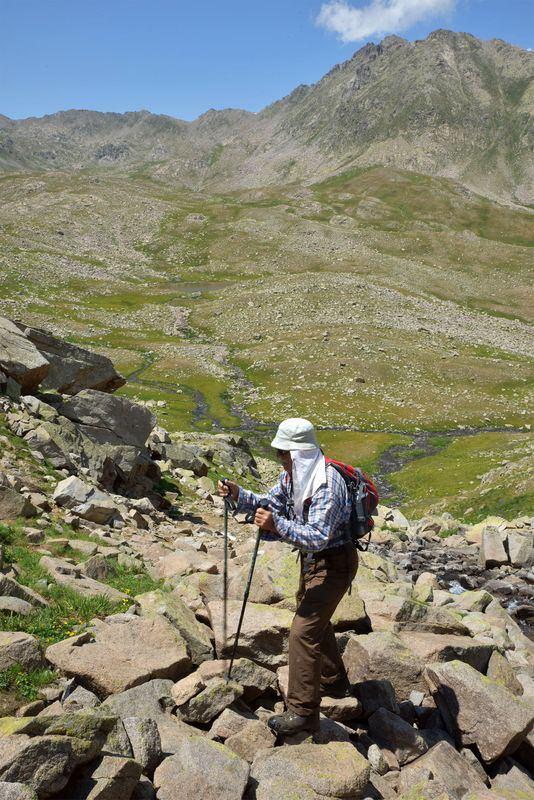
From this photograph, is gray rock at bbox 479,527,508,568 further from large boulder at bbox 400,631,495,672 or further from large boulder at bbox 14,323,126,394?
large boulder at bbox 14,323,126,394

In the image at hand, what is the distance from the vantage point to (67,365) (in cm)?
2906

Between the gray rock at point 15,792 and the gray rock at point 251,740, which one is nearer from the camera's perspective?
the gray rock at point 15,792

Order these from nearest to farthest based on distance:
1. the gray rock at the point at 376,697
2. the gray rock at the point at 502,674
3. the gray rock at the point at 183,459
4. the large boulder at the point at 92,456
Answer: the gray rock at the point at 376,697
the gray rock at the point at 502,674
the large boulder at the point at 92,456
the gray rock at the point at 183,459

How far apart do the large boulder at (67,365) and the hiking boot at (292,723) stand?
2298cm

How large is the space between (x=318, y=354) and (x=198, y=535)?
7775 cm

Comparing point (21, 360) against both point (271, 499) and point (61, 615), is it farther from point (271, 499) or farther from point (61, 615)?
point (271, 499)

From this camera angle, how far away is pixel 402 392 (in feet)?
279

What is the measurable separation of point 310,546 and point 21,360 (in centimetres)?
2089

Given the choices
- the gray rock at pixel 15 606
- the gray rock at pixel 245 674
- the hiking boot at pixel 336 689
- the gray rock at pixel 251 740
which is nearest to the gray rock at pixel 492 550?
the hiking boot at pixel 336 689

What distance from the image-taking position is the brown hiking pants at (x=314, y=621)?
829 centimetres

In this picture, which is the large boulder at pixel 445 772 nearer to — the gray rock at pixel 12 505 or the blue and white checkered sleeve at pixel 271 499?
the blue and white checkered sleeve at pixel 271 499

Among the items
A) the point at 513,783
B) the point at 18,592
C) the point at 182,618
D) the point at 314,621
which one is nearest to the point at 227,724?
the point at 314,621

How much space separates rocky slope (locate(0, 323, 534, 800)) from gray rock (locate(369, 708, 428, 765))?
2 centimetres

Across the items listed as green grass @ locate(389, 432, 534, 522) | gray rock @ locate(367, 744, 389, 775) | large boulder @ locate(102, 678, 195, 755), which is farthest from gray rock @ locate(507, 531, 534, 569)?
large boulder @ locate(102, 678, 195, 755)
